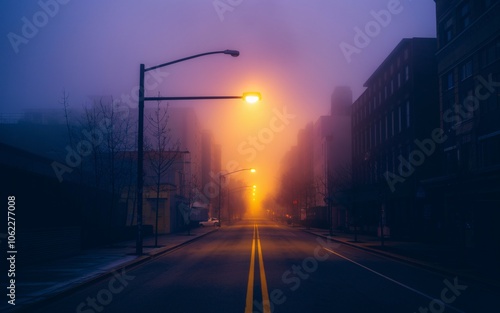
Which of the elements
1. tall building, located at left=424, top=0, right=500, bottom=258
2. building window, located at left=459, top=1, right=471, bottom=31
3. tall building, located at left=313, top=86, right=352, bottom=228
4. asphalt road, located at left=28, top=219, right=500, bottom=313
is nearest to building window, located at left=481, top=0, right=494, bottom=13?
tall building, located at left=424, top=0, right=500, bottom=258

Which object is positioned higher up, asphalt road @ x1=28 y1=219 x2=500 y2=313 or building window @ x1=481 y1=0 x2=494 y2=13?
building window @ x1=481 y1=0 x2=494 y2=13

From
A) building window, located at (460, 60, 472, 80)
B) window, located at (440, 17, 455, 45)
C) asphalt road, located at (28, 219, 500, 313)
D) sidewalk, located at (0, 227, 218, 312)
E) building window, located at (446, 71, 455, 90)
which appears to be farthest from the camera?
building window, located at (446, 71, 455, 90)

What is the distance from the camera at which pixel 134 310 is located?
1116cm

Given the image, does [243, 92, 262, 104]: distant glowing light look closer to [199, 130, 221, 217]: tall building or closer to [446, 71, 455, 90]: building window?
[446, 71, 455, 90]: building window

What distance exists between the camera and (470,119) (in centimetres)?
3388

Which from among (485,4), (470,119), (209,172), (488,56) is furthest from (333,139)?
(488,56)

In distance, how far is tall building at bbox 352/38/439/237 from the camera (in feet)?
148

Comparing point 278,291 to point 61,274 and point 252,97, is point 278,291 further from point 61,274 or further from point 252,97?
point 252,97

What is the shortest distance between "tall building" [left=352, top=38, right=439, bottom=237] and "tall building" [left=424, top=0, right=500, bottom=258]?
602 cm

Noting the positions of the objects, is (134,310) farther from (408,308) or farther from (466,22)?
(466,22)

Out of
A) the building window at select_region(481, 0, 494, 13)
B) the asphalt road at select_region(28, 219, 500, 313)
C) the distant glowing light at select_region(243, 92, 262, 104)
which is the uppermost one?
the building window at select_region(481, 0, 494, 13)

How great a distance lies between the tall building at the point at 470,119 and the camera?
29578 mm

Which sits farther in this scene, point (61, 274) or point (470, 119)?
point (470, 119)

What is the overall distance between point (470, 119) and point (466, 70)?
10.6 ft
